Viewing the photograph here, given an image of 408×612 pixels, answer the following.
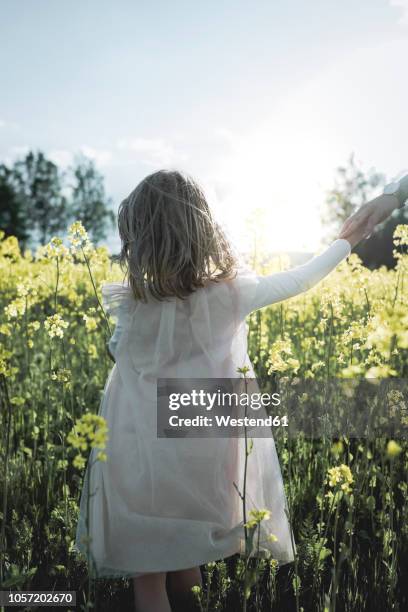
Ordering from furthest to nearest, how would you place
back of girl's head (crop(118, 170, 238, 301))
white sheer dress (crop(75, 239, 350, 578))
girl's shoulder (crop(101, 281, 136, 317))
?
girl's shoulder (crop(101, 281, 136, 317)) → back of girl's head (crop(118, 170, 238, 301)) → white sheer dress (crop(75, 239, 350, 578))

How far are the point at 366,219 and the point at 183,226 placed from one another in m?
0.94

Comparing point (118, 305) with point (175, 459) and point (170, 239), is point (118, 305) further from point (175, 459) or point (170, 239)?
point (175, 459)

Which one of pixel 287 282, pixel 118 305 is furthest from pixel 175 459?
pixel 287 282

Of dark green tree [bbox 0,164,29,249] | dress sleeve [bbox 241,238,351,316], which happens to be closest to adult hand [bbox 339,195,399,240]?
dress sleeve [bbox 241,238,351,316]

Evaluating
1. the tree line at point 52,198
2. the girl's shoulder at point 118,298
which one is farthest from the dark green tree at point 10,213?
the girl's shoulder at point 118,298

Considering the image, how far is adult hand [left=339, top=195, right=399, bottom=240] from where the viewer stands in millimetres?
2451

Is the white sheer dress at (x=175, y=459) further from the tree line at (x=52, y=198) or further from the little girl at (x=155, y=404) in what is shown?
the tree line at (x=52, y=198)

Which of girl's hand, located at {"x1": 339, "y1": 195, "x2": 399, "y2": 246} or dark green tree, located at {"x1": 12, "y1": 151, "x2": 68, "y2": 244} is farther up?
dark green tree, located at {"x1": 12, "y1": 151, "x2": 68, "y2": 244}

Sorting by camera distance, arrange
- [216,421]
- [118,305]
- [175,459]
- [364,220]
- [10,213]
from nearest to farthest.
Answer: [175,459]
[216,421]
[118,305]
[364,220]
[10,213]

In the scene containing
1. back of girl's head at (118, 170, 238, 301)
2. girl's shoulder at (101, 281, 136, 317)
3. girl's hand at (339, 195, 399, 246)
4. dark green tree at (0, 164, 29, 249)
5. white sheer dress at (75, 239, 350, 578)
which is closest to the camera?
white sheer dress at (75, 239, 350, 578)

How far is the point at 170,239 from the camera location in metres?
2.00

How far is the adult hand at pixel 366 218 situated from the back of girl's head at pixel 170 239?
0.69 m

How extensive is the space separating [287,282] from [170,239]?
48cm

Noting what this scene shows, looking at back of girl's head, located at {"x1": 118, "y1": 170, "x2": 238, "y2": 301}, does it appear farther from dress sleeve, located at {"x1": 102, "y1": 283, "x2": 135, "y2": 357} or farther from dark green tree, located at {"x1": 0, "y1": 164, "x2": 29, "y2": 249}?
dark green tree, located at {"x1": 0, "y1": 164, "x2": 29, "y2": 249}
